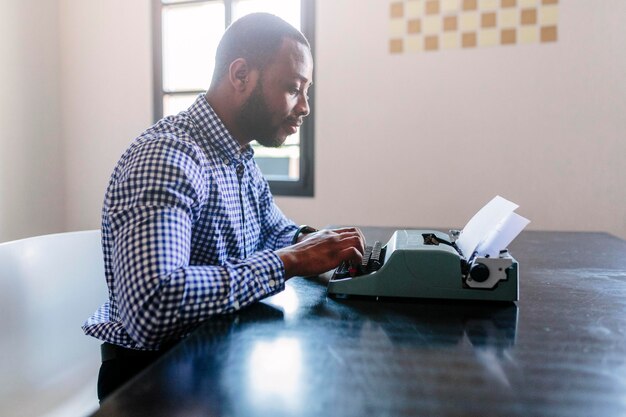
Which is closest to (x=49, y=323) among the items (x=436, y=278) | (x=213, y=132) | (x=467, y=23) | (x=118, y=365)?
(x=118, y=365)

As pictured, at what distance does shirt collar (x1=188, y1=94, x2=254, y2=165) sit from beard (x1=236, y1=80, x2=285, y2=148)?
7 centimetres

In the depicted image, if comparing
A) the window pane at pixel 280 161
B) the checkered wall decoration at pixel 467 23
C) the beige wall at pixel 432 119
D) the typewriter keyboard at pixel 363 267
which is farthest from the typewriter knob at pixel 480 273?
the window pane at pixel 280 161

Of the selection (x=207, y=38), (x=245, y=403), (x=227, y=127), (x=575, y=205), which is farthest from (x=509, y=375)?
(x=207, y=38)

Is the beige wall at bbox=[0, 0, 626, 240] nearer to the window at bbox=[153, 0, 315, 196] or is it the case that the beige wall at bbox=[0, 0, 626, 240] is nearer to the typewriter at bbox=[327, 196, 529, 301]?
the window at bbox=[153, 0, 315, 196]

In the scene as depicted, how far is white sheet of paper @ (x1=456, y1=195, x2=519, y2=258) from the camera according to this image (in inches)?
36.7

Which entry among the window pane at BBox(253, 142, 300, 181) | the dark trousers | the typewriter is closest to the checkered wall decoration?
the window pane at BBox(253, 142, 300, 181)

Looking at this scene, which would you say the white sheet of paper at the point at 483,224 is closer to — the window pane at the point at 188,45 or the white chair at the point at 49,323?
the white chair at the point at 49,323

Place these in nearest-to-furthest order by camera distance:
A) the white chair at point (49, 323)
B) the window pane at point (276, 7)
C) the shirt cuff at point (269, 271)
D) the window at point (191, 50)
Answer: the shirt cuff at point (269, 271) < the white chair at point (49, 323) < the window pane at point (276, 7) < the window at point (191, 50)

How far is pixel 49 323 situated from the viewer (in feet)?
3.87

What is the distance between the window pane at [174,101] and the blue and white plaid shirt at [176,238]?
6.20 ft

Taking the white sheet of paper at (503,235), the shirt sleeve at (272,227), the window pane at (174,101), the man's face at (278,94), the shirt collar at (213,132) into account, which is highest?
the window pane at (174,101)

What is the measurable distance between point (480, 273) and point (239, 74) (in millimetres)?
729

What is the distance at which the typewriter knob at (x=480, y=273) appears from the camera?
2.83 ft

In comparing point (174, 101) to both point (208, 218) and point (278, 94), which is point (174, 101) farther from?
point (208, 218)
